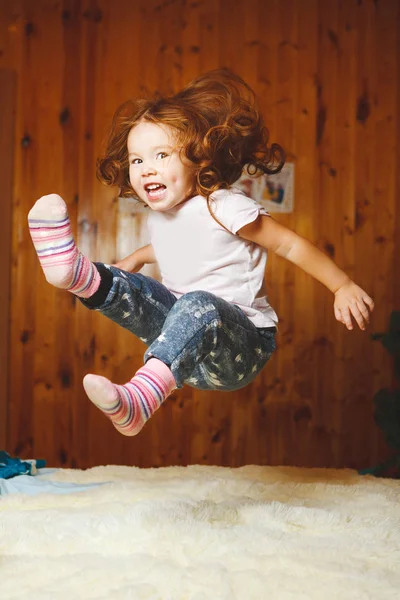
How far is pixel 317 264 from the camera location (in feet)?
5.07

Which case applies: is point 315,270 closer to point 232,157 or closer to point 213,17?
point 232,157

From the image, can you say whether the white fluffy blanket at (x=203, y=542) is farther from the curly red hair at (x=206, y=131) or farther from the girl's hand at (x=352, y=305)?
the curly red hair at (x=206, y=131)

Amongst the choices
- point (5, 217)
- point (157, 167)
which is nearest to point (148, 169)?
point (157, 167)

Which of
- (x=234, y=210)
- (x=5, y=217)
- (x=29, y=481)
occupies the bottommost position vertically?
(x=29, y=481)

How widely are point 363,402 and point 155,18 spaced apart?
7.63 feet

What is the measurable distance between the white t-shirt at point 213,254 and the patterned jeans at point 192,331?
0.07m

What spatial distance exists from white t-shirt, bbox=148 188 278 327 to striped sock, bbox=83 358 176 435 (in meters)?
0.42

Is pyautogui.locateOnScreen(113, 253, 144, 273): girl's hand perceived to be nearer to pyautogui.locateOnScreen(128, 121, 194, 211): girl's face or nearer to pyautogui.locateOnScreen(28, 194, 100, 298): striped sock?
pyautogui.locateOnScreen(128, 121, 194, 211): girl's face

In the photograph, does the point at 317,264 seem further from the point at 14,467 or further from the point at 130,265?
the point at 14,467

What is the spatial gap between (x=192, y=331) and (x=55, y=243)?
1.17 ft

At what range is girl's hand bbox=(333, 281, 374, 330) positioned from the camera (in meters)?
1.48

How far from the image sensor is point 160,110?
1618mm

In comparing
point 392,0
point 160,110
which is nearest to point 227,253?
point 160,110

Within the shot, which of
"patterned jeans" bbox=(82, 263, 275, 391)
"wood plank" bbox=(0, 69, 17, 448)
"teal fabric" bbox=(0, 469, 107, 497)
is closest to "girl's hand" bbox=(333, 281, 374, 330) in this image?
"patterned jeans" bbox=(82, 263, 275, 391)
